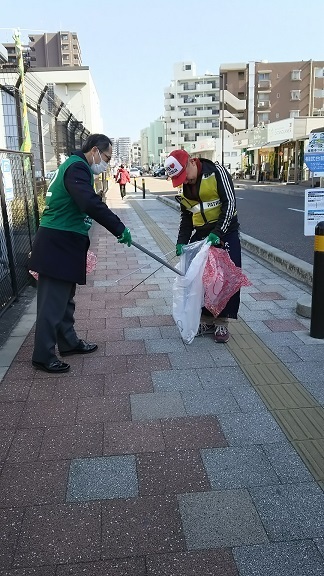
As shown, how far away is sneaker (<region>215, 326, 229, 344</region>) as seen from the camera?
14.2 ft

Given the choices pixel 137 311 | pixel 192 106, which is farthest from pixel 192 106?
pixel 137 311

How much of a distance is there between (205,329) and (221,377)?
1.02 metres

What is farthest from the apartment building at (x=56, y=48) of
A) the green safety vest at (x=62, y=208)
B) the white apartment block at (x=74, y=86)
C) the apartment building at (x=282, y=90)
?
the green safety vest at (x=62, y=208)

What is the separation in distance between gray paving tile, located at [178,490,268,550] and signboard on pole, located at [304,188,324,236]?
285 centimetres

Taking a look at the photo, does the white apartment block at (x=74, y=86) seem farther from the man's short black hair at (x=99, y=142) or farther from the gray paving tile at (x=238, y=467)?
the gray paving tile at (x=238, y=467)

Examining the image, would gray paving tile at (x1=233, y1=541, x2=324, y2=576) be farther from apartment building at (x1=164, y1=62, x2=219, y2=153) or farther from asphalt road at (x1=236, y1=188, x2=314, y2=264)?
apartment building at (x1=164, y1=62, x2=219, y2=153)

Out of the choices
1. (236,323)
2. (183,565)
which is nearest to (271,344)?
(236,323)

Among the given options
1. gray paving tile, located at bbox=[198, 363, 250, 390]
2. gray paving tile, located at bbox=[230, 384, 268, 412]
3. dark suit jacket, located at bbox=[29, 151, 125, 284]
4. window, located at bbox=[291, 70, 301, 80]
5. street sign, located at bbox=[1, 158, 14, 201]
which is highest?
window, located at bbox=[291, 70, 301, 80]

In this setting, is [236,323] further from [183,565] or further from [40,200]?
[40,200]

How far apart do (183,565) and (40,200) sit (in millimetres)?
6945

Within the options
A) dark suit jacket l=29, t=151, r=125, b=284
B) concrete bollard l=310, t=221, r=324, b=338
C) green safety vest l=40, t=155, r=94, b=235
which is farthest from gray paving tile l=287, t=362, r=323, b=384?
green safety vest l=40, t=155, r=94, b=235

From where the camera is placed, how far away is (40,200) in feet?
26.3

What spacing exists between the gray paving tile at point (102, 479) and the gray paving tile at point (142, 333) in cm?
194

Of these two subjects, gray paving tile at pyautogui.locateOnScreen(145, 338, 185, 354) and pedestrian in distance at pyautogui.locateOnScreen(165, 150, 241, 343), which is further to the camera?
gray paving tile at pyautogui.locateOnScreen(145, 338, 185, 354)
